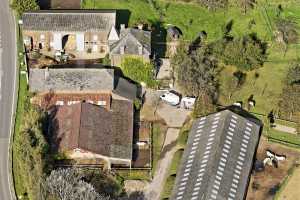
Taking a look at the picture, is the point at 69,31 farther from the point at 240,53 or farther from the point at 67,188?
the point at 67,188

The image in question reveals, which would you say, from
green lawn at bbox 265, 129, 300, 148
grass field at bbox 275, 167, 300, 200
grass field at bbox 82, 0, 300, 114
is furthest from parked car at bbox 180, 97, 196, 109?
grass field at bbox 275, 167, 300, 200

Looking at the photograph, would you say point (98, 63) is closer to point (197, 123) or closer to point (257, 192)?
point (197, 123)

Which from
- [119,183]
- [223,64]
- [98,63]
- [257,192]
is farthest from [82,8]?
[257,192]

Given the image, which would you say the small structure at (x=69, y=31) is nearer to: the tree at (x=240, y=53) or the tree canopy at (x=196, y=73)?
the tree canopy at (x=196, y=73)

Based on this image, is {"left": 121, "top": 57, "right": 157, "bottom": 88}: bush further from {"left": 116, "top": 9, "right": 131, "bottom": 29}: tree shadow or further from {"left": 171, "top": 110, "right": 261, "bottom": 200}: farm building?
{"left": 116, "top": 9, "right": 131, "bottom": 29}: tree shadow

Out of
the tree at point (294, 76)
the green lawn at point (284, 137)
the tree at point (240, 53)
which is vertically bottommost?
the green lawn at point (284, 137)

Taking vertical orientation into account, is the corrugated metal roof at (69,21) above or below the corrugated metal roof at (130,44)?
above

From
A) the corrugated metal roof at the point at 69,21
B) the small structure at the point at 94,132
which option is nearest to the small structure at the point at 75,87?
the small structure at the point at 94,132

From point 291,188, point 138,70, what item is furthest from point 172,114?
point 291,188
